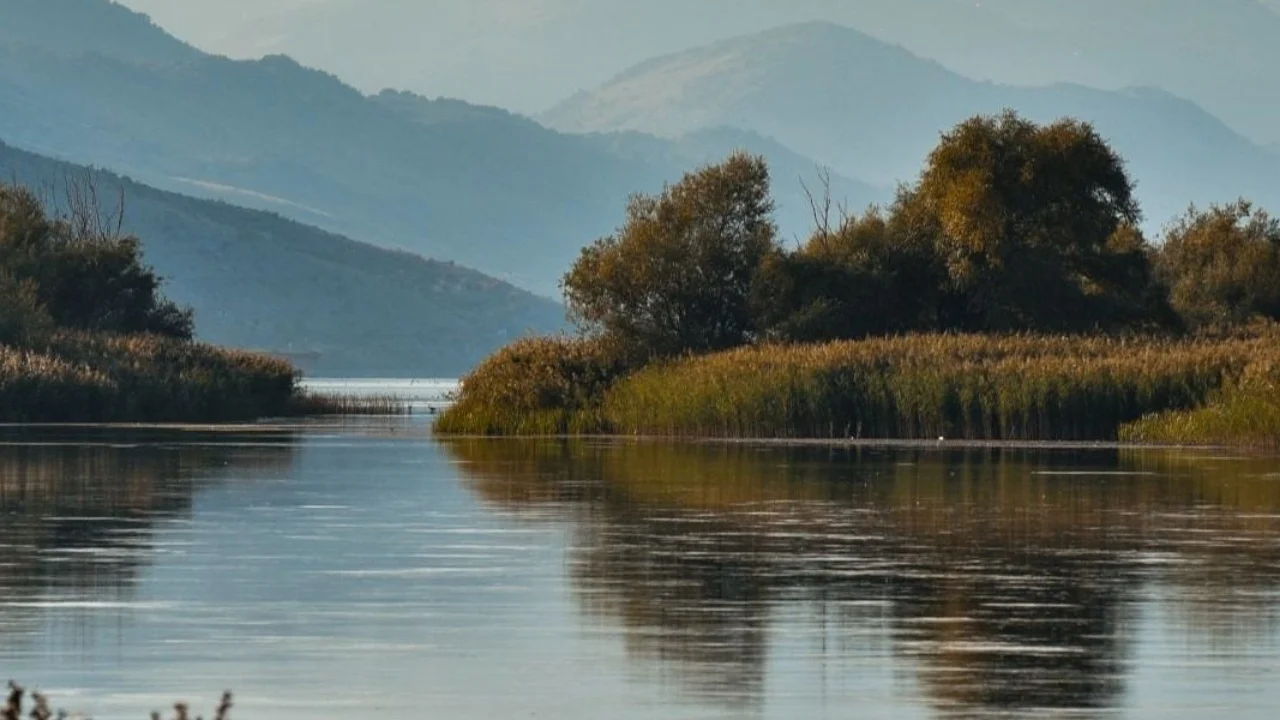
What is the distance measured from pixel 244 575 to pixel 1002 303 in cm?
3851

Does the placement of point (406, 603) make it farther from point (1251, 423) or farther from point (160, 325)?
point (160, 325)

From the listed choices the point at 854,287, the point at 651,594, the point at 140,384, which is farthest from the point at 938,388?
the point at 651,594

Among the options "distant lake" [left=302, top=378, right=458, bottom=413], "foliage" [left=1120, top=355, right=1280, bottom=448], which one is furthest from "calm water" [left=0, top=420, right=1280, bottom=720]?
"distant lake" [left=302, top=378, right=458, bottom=413]

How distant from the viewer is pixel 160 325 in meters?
73.7

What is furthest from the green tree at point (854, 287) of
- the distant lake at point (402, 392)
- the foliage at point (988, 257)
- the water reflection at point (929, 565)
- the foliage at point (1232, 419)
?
the water reflection at point (929, 565)

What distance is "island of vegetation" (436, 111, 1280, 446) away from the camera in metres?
44.0

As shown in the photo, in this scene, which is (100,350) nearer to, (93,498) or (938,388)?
(938,388)

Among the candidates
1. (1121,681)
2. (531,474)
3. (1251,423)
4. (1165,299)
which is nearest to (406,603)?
(1121,681)

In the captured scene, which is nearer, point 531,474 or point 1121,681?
point 1121,681

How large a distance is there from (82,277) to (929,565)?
5485cm

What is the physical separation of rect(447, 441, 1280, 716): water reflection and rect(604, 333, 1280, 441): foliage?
26.6ft

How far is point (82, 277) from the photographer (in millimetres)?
72000

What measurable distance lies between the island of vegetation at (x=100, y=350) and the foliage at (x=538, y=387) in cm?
947

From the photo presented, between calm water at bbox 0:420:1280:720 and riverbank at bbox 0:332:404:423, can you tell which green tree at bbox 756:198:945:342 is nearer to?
riverbank at bbox 0:332:404:423
